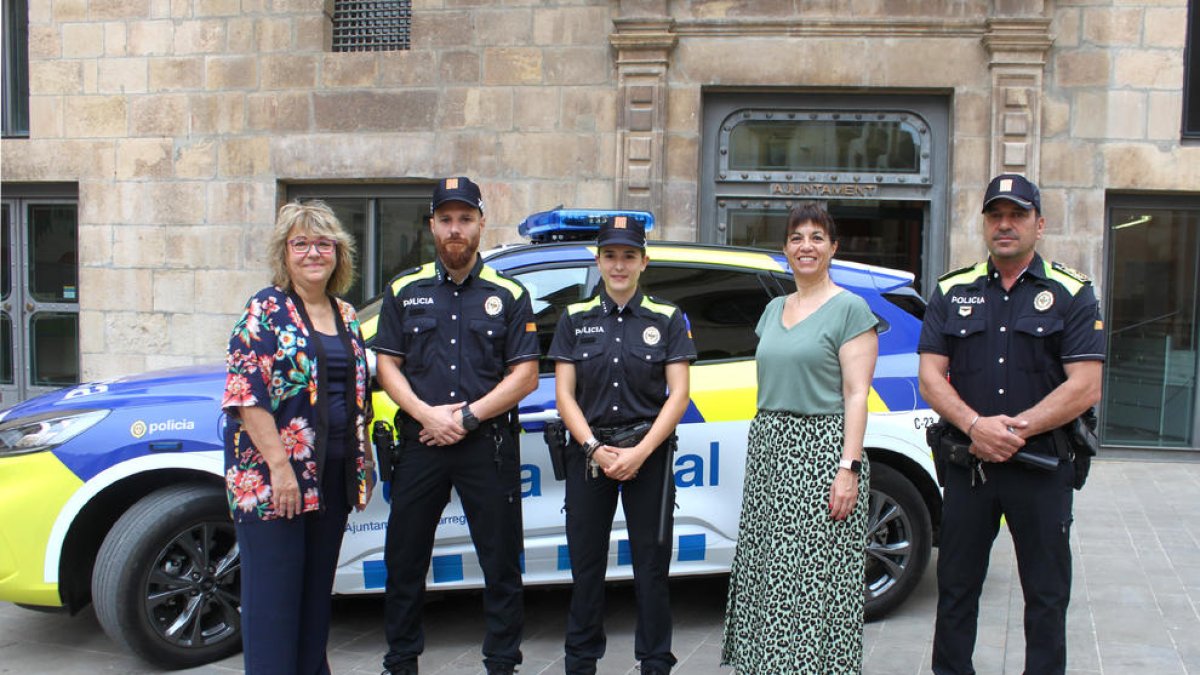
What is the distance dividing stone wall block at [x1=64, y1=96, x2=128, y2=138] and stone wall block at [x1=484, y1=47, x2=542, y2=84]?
3.93 metres

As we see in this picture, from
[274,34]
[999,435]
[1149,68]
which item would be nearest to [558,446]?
[999,435]

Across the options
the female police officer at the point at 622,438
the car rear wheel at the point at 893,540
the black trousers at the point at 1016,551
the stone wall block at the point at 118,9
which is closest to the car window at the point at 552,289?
the female police officer at the point at 622,438

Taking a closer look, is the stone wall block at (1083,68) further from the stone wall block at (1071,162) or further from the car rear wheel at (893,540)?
the car rear wheel at (893,540)

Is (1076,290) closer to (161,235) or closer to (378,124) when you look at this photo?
(378,124)

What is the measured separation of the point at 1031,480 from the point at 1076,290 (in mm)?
700

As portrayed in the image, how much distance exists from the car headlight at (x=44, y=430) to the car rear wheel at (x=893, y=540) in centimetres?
363

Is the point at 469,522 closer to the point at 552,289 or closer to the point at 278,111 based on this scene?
the point at 552,289

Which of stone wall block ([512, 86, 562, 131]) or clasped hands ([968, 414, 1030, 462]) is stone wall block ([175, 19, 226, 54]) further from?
clasped hands ([968, 414, 1030, 462])

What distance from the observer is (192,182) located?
30.8 ft

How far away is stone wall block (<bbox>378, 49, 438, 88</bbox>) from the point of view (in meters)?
8.96

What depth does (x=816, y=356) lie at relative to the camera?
3236 mm

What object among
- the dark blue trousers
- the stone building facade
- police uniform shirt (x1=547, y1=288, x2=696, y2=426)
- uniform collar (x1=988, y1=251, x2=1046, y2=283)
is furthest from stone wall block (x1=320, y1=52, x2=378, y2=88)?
uniform collar (x1=988, y1=251, x2=1046, y2=283)

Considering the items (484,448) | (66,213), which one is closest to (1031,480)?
(484,448)

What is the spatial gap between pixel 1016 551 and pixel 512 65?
689cm
